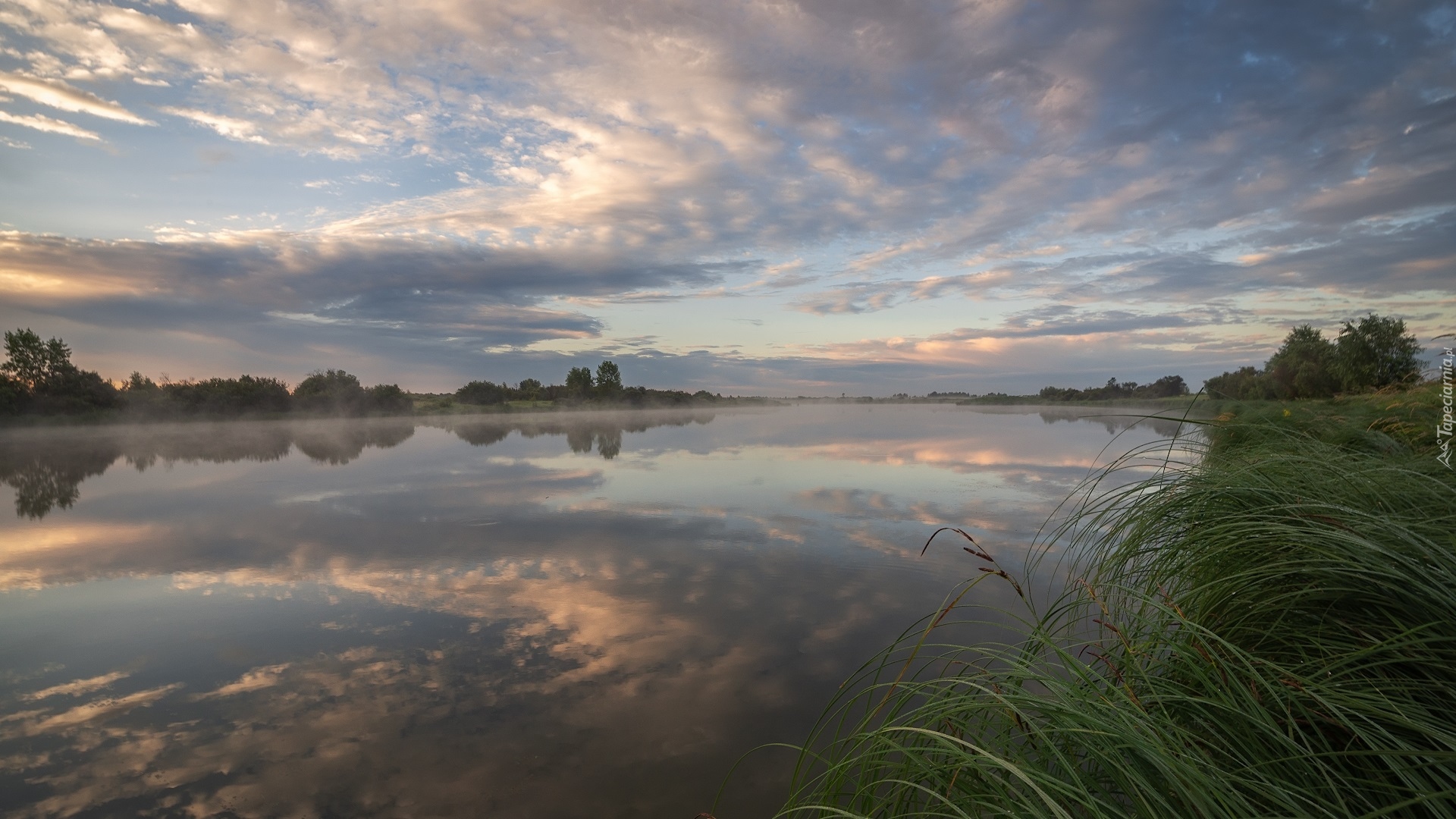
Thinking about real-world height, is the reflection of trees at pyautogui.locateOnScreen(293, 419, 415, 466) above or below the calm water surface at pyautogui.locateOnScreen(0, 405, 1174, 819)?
above

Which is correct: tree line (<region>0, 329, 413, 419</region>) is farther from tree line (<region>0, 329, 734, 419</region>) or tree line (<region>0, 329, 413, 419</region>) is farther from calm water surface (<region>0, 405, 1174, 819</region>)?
calm water surface (<region>0, 405, 1174, 819</region>)

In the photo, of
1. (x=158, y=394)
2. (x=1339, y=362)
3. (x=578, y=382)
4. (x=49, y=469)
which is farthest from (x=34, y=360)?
(x=1339, y=362)

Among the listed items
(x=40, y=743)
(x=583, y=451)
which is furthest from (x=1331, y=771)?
(x=583, y=451)

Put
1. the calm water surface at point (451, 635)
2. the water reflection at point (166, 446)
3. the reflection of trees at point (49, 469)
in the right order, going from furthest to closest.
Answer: the water reflection at point (166, 446)
the reflection of trees at point (49, 469)
the calm water surface at point (451, 635)

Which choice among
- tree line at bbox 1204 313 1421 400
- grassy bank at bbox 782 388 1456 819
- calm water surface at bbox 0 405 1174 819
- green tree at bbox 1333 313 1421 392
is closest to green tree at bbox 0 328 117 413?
calm water surface at bbox 0 405 1174 819

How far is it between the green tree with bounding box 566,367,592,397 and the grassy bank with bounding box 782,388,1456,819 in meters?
77.3

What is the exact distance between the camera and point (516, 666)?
4574 millimetres

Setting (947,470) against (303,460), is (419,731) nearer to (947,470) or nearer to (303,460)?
(947,470)

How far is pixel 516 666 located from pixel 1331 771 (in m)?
4.56

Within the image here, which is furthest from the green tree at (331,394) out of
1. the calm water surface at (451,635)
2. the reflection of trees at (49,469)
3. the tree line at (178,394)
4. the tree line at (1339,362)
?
the tree line at (1339,362)

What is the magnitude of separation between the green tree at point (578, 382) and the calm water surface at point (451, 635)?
64.6m

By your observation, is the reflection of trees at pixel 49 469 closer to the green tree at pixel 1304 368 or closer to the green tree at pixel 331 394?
the green tree at pixel 331 394

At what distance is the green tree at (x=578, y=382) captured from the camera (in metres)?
76.9

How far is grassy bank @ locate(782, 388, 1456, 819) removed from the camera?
3.77ft
